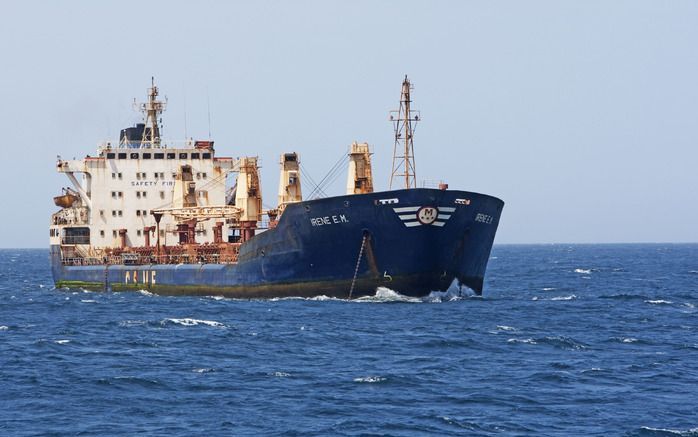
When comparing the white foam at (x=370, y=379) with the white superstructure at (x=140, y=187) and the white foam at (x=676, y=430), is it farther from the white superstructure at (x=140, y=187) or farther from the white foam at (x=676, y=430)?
the white superstructure at (x=140, y=187)

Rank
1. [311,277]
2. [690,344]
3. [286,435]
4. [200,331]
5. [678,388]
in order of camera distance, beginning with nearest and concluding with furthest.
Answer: [286,435]
[678,388]
[690,344]
[200,331]
[311,277]

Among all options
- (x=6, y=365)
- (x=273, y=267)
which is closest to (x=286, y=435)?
(x=6, y=365)

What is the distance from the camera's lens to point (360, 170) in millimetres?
56844

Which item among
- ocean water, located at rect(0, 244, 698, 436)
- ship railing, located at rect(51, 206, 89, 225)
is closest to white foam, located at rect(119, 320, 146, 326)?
ocean water, located at rect(0, 244, 698, 436)

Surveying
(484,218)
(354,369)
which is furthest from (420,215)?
(354,369)

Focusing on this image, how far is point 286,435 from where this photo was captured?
24.8 metres

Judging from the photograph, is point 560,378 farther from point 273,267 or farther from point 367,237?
point 273,267

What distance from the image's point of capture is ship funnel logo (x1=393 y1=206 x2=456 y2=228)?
4966cm

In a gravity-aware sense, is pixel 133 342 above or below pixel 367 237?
below

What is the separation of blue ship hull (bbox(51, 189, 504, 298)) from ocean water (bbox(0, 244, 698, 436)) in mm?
1100

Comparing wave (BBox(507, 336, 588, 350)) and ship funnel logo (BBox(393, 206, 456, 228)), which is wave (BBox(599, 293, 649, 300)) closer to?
ship funnel logo (BBox(393, 206, 456, 228))

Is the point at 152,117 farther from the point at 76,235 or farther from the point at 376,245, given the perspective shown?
the point at 376,245

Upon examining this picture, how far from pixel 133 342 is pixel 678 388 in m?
19.5

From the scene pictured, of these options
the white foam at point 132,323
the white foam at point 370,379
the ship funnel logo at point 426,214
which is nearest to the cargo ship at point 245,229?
the ship funnel logo at point 426,214
